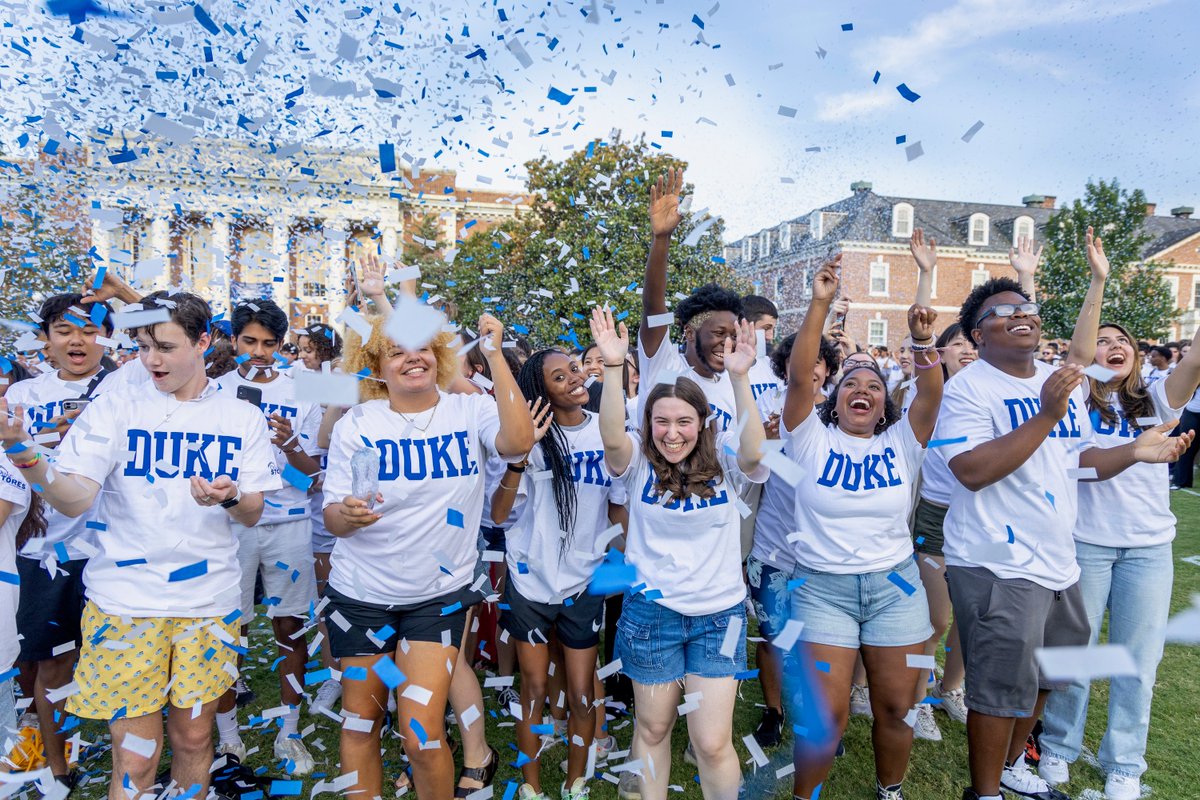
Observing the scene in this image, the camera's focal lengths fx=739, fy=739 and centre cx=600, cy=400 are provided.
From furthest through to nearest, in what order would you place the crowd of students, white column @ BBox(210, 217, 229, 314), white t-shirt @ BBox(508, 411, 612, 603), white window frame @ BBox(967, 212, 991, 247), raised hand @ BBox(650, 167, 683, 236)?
white window frame @ BBox(967, 212, 991, 247)
white column @ BBox(210, 217, 229, 314)
raised hand @ BBox(650, 167, 683, 236)
white t-shirt @ BBox(508, 411, 612, 603)
the crowd of students

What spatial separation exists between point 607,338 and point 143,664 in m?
2.10

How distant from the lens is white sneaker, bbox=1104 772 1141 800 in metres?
3.27

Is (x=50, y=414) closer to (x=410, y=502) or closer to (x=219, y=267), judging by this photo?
(x=219, y=267)

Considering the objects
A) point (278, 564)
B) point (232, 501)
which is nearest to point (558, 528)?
point (232, 501)

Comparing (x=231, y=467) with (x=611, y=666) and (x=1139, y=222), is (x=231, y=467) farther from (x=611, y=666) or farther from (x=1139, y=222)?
(x=1139, y=222)

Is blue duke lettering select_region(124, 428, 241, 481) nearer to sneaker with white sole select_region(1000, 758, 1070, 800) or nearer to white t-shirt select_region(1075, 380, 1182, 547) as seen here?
sneaker with white sole select_region(1000, 758, 1070, 800)

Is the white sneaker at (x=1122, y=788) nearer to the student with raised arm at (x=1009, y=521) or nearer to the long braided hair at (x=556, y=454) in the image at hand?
the student with raised arm at (x=1009, y=521)

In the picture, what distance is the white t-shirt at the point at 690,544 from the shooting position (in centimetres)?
285

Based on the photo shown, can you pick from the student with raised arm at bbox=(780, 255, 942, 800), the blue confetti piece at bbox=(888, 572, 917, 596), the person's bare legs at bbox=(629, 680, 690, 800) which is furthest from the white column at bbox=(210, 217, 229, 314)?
the blue confetti piece at bbox=(888, 572, 917, 596)

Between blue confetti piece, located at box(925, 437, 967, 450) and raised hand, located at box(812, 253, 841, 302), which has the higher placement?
raised hand, located at box(812, 253, 841, 302)

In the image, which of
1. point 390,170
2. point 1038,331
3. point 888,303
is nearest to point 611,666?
point 1038,331

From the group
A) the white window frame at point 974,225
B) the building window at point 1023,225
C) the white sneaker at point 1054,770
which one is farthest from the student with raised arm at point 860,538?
the white window frame at point 974,225

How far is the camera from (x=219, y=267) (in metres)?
4.71

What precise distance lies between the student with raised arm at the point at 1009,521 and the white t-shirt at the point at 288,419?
311 cm
